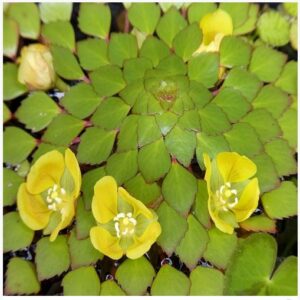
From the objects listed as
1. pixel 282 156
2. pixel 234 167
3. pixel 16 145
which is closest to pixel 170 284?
pixel 234 167

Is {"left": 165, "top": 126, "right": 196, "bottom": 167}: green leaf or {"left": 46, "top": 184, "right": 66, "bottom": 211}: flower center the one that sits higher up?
{"left": 165, "top": 126, "right": 196, "bottom": 167}: green leaf

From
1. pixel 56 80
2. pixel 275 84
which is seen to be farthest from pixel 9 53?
pixel 275 84

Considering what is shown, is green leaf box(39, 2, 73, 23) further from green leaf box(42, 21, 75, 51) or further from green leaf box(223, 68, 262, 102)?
green leaf box(223, 68, 262, 102)

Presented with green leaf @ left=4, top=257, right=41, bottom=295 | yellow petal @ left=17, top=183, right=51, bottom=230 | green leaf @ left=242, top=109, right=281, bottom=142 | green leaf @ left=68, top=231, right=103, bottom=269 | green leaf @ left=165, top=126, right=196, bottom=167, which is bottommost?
green leaf @ left=4, top=257, right=41, bottom=295

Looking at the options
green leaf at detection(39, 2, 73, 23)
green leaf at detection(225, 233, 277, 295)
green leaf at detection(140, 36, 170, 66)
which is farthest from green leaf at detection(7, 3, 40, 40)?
green leaf at detection(225, 233, 277, 295)

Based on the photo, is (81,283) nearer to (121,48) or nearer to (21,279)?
(21,279)

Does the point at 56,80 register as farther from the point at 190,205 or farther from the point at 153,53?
the point at 190,205

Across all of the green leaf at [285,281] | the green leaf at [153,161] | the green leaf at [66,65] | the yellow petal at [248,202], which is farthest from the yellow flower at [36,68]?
the green leaf at [285,281]
